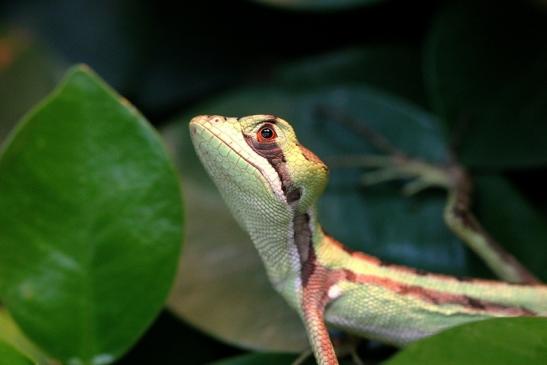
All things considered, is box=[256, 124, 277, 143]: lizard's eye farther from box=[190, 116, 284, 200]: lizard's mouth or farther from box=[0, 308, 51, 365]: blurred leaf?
box=[0, 308, 51, 365]: blurred leaf

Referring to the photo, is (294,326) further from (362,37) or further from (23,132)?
(362,37)

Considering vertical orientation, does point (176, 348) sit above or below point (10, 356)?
below

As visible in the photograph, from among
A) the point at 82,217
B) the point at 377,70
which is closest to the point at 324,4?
the point at 377,70

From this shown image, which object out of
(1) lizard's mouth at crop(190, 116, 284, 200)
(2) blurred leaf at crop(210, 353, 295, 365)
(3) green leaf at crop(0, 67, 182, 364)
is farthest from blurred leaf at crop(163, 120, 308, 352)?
(1) lizard's mouth at crop(190, 116, 284, 200)

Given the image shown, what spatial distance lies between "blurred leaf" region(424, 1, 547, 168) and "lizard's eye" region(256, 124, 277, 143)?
818 millimetres

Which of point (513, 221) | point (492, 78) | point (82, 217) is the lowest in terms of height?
point (513, 221)

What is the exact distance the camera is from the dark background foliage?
2701 millimetres

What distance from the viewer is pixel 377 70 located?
2.57 meters

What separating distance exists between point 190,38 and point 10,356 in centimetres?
Answer: 178

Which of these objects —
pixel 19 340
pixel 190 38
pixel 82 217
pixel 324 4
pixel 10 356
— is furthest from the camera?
pixel 190 38

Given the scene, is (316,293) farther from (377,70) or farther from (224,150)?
(377,70)

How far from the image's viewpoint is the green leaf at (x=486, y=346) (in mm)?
1154

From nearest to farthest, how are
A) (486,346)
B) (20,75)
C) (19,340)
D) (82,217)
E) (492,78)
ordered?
(486,346)
(82,217)
(19,340)
(492,78)
(20,75)

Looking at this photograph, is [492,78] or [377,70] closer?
[492,78]
